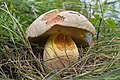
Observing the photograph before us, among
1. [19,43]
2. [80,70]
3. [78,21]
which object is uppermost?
[78,21]

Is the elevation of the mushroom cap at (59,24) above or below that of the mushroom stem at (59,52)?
above

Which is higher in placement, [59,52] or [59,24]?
[59,24]

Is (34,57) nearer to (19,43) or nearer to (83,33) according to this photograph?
(19,43)

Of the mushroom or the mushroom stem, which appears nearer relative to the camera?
the mushroom

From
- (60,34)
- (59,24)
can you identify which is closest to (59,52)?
(60,34)

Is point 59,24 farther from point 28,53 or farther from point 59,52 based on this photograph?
point 28,53

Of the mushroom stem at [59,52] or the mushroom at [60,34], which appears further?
the mushroom stem at [59,52]

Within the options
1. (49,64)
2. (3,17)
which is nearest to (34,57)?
(49,64)
